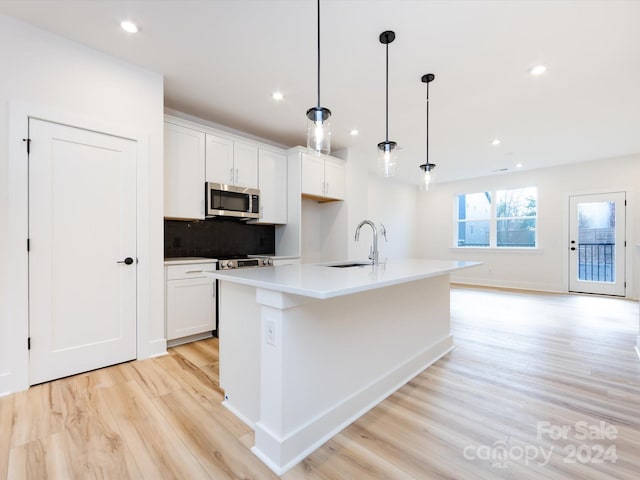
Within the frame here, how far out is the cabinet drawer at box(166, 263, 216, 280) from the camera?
2.95 metres

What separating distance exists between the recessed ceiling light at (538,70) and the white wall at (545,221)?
14.2 feet

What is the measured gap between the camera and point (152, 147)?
2.71 metres

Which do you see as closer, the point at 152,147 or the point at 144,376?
the point at 144,376

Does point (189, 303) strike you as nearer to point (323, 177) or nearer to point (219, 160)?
point (219, 160)

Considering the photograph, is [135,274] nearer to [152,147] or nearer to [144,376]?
[144,376]

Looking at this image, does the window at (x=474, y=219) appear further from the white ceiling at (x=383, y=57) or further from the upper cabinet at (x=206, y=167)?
the upper cabinet at (x=206, y=167)

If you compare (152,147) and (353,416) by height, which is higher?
(152,147)

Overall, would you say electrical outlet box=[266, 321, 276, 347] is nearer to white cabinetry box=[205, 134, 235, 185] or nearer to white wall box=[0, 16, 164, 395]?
white wall box=[0, 16, 164, 395]

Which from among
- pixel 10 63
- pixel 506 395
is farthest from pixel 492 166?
pixel 10 63

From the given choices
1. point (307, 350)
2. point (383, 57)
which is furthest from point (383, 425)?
point (383, 57)

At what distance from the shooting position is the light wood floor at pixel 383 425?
4.52 ft

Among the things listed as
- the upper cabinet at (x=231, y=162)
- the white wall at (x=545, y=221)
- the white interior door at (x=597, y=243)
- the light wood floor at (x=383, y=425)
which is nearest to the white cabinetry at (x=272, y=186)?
the upper cabinet at (x=231, y=162)

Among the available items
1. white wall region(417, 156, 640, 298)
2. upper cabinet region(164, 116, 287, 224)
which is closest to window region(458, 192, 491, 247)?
white wall region(417, 156, 640, 298)

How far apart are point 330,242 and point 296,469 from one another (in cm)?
368
